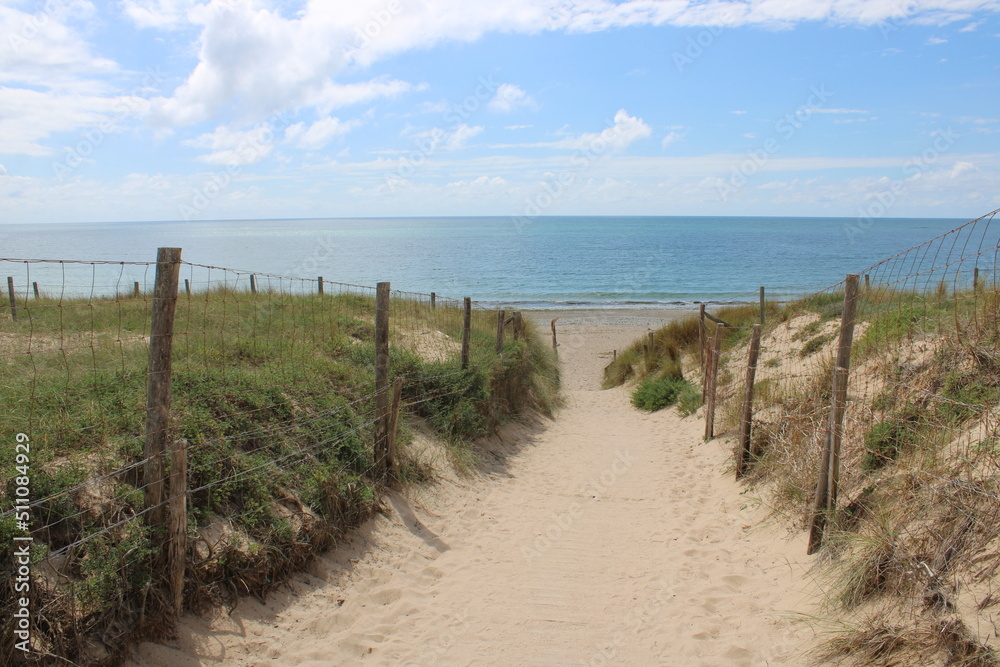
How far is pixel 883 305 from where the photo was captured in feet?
34.1

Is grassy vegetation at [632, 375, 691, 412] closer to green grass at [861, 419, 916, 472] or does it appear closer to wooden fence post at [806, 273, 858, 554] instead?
green grass at [861, 419, 916, 472]

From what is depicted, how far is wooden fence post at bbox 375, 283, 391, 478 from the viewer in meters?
6.64

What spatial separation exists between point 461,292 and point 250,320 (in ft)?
121

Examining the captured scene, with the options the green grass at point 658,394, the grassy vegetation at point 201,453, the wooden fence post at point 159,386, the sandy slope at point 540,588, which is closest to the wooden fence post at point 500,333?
the grassy vegetation at point 201,453

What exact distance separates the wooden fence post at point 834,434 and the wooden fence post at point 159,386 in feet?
16.3

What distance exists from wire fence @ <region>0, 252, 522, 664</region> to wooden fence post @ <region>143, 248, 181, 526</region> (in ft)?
0.06

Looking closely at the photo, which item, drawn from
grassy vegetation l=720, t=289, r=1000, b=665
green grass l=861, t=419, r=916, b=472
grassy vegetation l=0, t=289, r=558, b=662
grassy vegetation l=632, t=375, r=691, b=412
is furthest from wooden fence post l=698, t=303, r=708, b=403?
green grass l=861, t=419, r=916, b=472

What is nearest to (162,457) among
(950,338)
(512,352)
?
(950,338)

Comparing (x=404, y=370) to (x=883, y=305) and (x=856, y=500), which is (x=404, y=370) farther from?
(x=883, y=305)

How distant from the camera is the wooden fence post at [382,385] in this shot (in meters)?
6.64

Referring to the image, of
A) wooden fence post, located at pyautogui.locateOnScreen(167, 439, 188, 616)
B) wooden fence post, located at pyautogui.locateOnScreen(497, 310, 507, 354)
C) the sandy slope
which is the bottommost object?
the sandy slope

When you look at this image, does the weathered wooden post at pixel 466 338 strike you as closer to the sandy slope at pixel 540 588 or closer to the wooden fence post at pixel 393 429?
the sandy slope at pixel 540 588

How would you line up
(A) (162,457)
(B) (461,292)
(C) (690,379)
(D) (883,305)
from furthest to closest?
(B) (461,292) → (C) (690,379) → (D) (883,305) → (A) (162,457)

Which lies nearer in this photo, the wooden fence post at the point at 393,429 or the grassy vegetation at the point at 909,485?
the grassy vegetation at the point at 909,485
